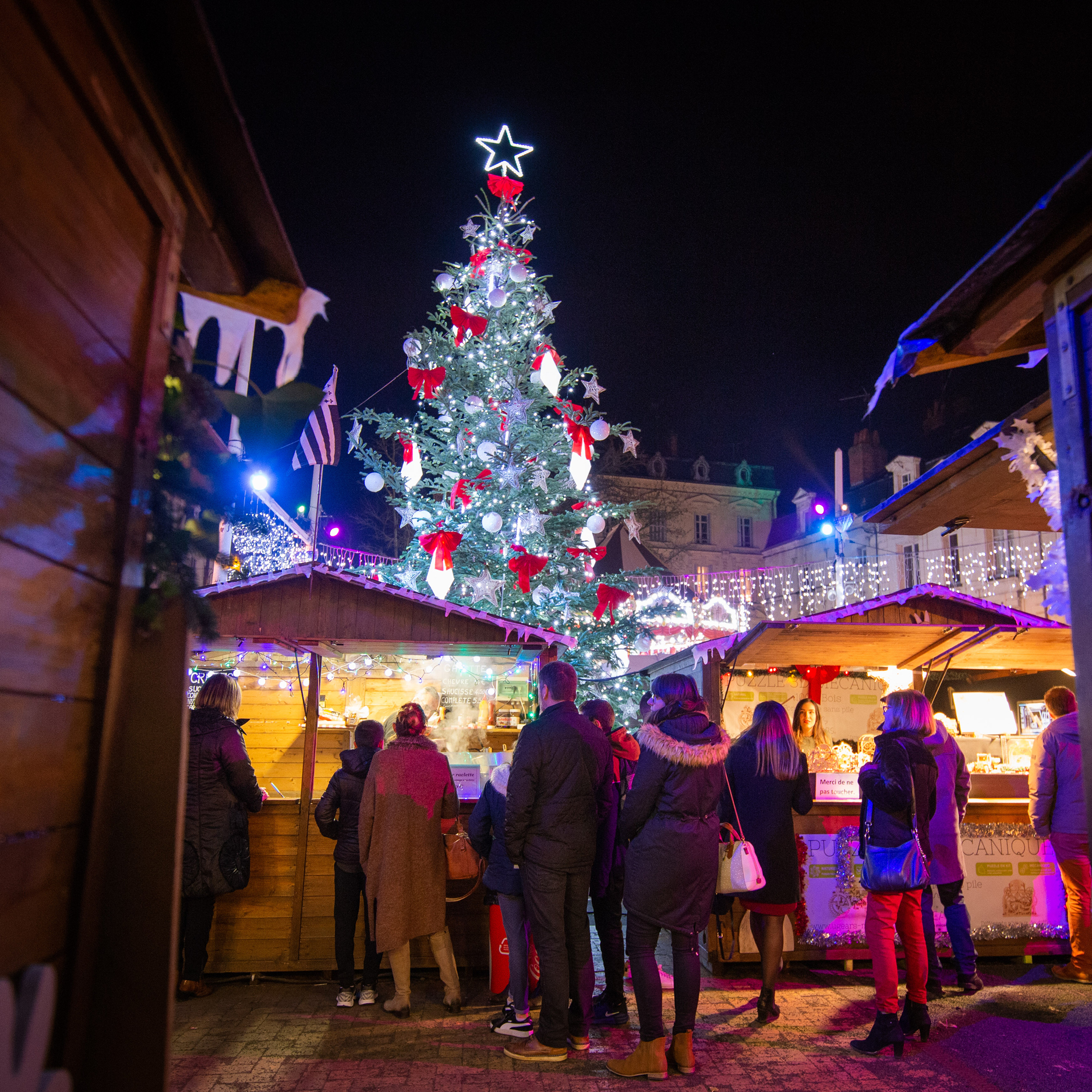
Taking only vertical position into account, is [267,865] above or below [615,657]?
below

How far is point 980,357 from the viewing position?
3770mm

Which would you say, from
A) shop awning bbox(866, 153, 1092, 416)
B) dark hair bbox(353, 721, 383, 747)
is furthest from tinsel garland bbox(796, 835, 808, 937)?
shop awning bbox(866, 153, 1092, 416)

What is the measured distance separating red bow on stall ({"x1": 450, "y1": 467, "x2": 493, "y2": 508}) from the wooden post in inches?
206

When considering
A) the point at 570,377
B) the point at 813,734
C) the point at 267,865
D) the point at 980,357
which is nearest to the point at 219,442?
the point at 980,357

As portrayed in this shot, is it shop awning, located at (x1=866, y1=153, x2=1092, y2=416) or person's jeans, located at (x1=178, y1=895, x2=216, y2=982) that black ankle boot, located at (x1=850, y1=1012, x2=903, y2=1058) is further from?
person's jeans, located at (x1=178, y1=895, x2=216, y2=982)

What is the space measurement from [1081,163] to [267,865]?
6465mm

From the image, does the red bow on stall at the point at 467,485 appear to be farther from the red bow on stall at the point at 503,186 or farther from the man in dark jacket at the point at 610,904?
the man in dark jacket at the point at 610,904

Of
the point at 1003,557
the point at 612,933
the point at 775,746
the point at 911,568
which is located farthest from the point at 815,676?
the point at 911,568

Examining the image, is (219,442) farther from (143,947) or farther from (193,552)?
(143,947)

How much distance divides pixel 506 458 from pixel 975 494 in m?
8.37

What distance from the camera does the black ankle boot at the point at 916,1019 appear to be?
4.87m

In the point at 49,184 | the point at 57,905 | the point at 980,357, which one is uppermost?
the point at 980,357

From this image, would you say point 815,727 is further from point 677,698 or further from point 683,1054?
point 683,1054

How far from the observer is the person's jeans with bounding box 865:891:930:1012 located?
4805 mm
